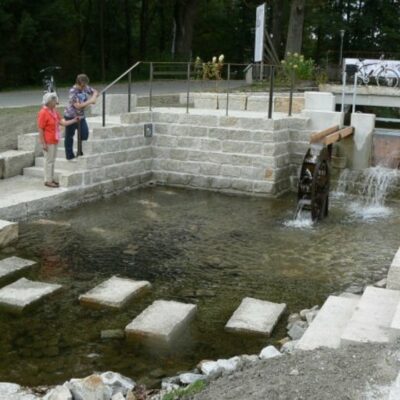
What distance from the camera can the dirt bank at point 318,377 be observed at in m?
3.84

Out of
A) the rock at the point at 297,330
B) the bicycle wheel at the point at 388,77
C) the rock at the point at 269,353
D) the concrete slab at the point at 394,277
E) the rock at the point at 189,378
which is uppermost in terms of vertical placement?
the bicycle wheel at the point at 388,77

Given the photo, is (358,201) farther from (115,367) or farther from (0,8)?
(0,8)

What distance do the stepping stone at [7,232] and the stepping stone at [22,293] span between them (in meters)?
1.51

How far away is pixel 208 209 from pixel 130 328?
18.0 ft

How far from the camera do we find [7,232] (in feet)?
27.8

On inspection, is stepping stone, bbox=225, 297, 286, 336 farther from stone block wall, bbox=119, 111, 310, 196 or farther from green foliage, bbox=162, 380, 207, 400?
stone block wall, bbox=119, 111, 310, 196

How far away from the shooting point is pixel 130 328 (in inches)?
230

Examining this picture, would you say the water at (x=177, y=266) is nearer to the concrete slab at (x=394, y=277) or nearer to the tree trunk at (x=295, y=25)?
the concrete slab at (x=394, y=277)

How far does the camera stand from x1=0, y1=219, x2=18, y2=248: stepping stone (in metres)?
8.40

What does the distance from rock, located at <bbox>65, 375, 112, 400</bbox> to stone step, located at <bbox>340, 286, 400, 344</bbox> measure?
1840mm

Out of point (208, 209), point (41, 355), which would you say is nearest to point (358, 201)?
point (208, 209)

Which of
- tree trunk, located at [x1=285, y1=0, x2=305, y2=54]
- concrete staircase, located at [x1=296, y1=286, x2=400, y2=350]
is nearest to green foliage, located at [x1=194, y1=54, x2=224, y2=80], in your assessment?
tree trunk, located at [x1=285, y1=0, x2=305, y2=54]

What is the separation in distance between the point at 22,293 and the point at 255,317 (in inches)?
97.7

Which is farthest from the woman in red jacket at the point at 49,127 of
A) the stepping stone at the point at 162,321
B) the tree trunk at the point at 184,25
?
the tree trunk at the point at 184,25
